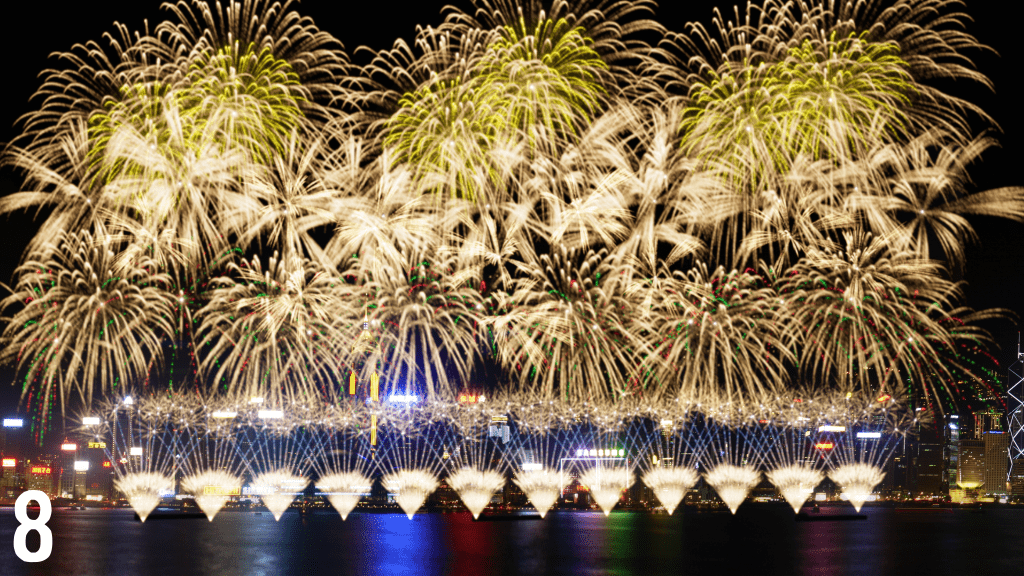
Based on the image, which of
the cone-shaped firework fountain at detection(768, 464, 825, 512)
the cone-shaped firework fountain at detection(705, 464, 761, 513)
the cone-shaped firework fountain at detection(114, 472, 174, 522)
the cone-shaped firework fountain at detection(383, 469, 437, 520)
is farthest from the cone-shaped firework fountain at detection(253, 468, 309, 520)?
the cone-shaped firework fountain at detection(768, 464, 825, 512)

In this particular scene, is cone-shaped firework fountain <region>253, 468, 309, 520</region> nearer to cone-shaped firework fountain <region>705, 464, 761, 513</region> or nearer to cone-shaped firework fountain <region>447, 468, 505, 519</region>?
cone-shaped firework fountain <region>447, 468, 505, 519</region>

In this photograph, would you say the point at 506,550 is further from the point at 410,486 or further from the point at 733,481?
the point at 733,481

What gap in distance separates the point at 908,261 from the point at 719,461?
151m

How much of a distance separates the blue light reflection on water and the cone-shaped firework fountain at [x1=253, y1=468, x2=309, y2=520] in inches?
1962

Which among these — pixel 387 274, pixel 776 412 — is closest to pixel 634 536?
pixel 776 412

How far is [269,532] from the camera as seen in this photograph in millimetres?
87312

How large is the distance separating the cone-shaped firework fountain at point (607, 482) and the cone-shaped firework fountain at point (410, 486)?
26.7m

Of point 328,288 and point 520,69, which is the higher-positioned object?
point 520,69

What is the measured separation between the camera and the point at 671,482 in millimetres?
154000

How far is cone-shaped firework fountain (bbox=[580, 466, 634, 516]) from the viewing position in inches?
5925

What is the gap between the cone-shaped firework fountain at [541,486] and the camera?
145 metres

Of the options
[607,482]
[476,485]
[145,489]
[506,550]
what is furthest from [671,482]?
[506,550]

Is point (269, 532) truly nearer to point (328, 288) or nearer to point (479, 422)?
point (328, 288)

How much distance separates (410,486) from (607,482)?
3407 centimetres
